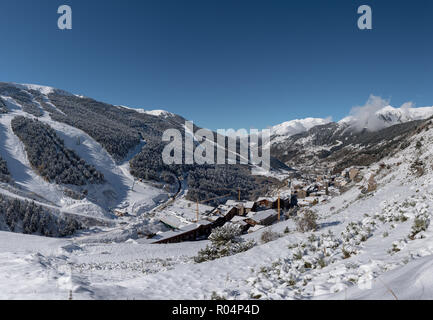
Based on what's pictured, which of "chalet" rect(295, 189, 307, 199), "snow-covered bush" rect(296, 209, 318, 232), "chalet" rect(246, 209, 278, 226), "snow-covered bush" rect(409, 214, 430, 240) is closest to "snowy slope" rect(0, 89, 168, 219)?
"chalet" rect(246, 209, 278, 226)

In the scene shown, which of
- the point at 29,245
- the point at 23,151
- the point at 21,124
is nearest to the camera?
the point at 29,245

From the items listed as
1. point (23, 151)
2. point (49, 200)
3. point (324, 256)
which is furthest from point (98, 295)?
point (23, 151)

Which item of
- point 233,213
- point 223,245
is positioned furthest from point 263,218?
Result: point 223,245

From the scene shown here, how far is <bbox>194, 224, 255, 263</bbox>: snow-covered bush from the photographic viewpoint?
12.9 m

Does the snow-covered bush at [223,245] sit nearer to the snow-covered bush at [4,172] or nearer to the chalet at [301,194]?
the snow-covered bush at [4,172]

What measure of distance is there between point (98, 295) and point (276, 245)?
353 inches

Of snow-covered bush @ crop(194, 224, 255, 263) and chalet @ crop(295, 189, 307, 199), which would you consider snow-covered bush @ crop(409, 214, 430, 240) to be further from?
chalet @ crop(295, 189, 307, 199)

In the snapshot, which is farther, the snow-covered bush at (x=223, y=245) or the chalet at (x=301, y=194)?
the chalet at (x=301, y=194)

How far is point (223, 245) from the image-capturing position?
13797mm

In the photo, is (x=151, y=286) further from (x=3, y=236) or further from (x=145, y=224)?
(x=145, y=224)

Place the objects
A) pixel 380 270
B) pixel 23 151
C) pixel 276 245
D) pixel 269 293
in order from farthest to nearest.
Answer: pixel 23 151
pixel 276 245
pixel 269 293
pixel 380 270

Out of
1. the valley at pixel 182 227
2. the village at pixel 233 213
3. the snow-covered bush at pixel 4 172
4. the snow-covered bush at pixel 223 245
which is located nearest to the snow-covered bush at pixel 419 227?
the valley at pixel 182 227

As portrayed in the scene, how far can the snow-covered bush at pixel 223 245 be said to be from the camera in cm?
1294

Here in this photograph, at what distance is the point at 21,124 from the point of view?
2596 inches
